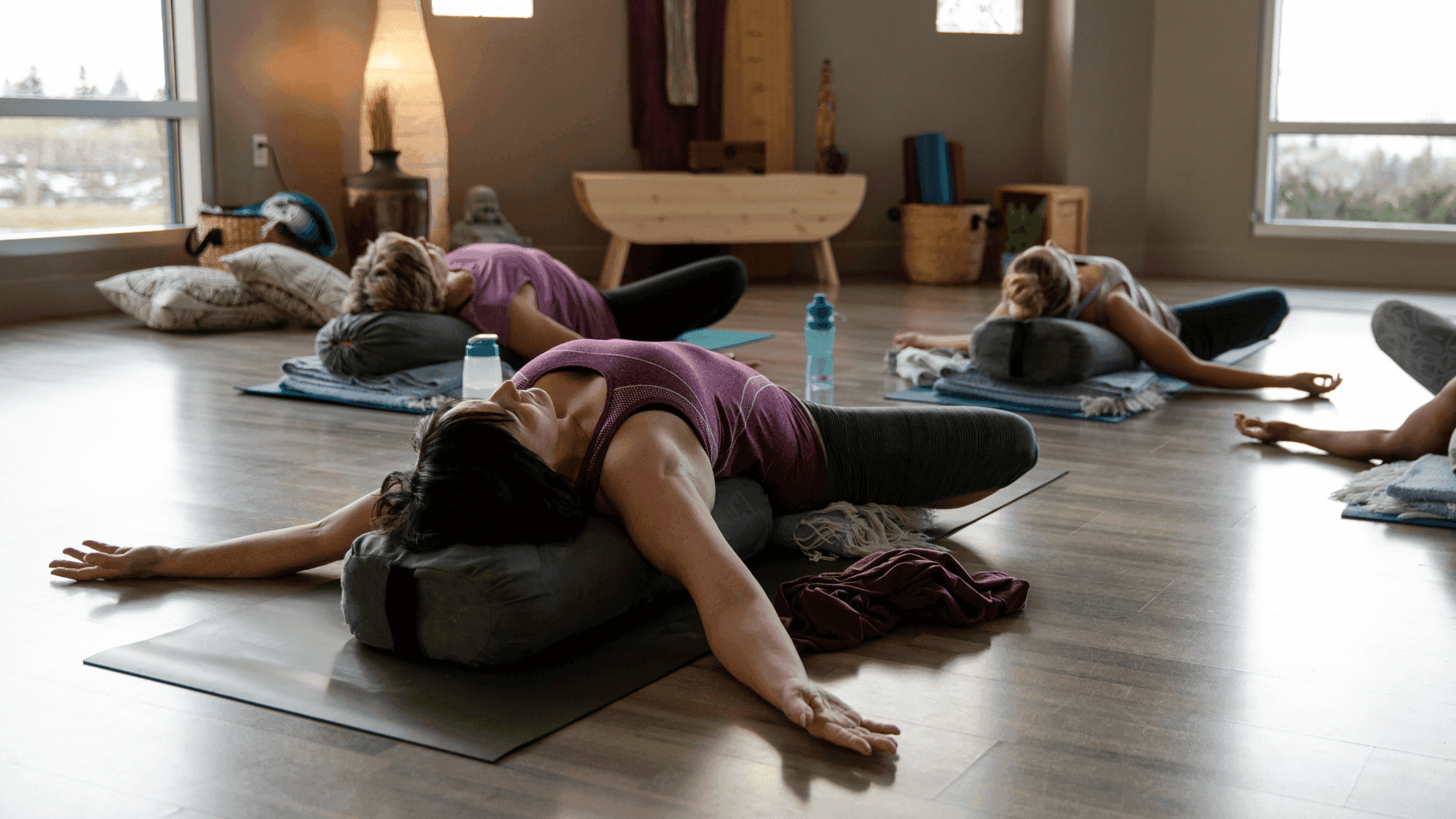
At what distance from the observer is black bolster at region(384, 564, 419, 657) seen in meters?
1.70

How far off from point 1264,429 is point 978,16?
4.87 m

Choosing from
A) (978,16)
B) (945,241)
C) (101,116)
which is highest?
(978,16)

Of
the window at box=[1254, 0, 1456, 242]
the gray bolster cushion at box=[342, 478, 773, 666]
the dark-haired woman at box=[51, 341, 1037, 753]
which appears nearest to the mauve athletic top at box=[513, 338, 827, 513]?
the dark-haired woman at box=[51, 341, 1037, 753]

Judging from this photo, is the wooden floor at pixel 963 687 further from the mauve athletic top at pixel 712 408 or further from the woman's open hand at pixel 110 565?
the mauve athletic top at pixel 712 408

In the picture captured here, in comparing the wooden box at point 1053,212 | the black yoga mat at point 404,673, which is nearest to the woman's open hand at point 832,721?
the black yoga mat at point 404,673

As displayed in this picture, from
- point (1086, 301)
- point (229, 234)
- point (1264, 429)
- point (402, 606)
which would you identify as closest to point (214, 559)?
point (402, 606)

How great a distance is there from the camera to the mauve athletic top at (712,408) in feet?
5.99

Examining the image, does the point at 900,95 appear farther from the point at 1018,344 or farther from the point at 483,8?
the point at 1018,344

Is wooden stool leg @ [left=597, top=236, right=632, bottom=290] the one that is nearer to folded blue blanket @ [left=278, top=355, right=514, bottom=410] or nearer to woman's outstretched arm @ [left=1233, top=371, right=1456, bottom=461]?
folded blue blanket @ [left=278, top=355, right=514, bottom=410]

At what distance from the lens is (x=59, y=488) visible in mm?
2678

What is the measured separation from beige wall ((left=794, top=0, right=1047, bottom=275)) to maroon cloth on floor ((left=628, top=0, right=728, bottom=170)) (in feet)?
1.71

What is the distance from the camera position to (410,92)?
598 centimetres

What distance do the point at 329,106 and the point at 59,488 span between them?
3962 mm

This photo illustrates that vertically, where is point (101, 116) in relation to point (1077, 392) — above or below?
above
